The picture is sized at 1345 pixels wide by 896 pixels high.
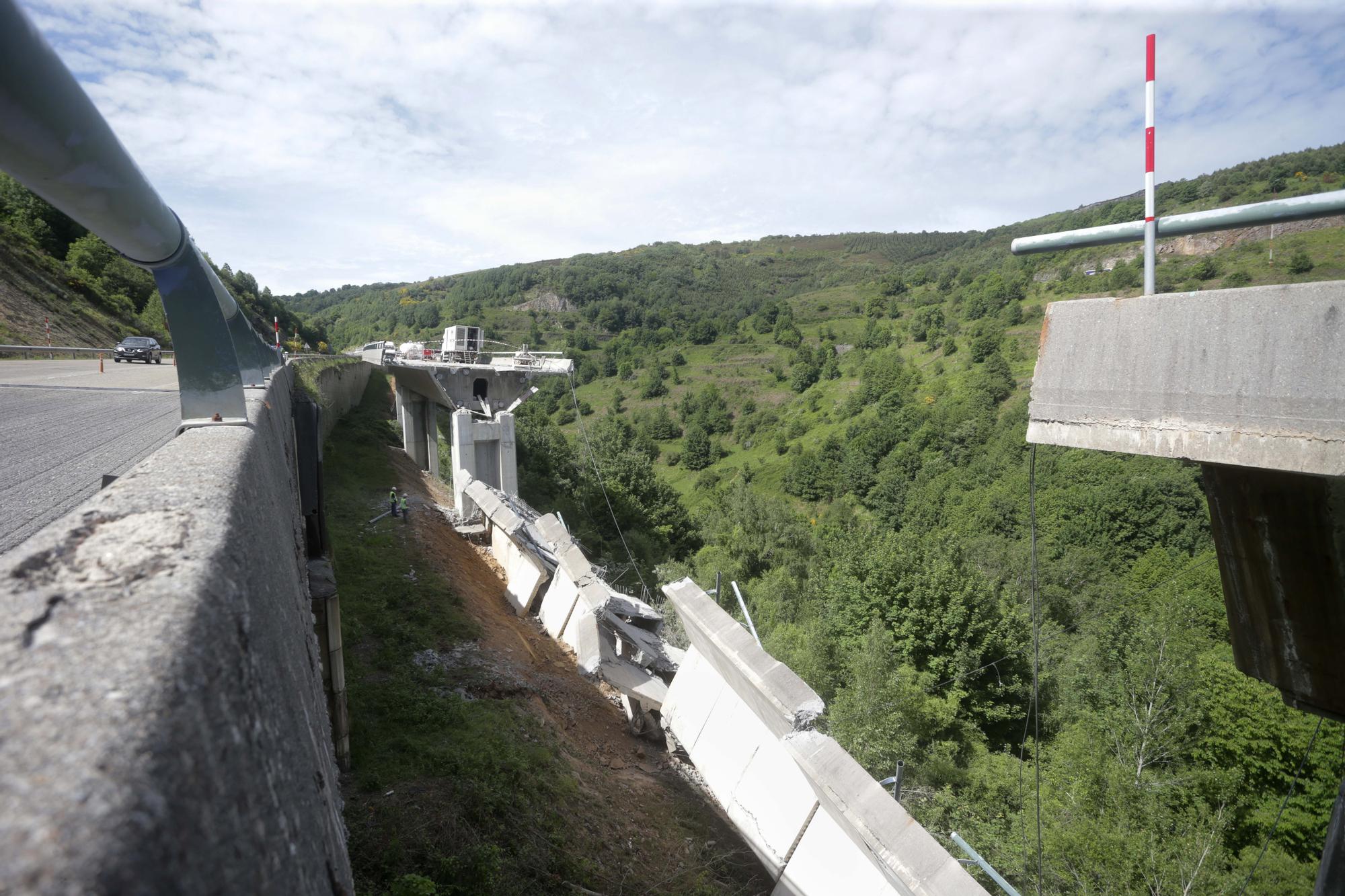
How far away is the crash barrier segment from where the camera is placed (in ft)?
22.7

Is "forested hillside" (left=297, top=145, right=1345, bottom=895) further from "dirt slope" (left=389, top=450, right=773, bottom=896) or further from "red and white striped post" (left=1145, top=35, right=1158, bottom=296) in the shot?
"dirt slope" (left=389, top=450, right=773, bottom=896)

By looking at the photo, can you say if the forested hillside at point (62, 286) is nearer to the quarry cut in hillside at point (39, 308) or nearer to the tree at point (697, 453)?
the quarry cut in hillside at point (39, 308)

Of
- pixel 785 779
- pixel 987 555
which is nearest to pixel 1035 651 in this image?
pixel 785 779

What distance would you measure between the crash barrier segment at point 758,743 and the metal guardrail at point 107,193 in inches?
267

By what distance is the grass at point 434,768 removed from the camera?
674 cm

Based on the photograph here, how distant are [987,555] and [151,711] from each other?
42126 millimetres

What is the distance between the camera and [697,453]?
260 feet

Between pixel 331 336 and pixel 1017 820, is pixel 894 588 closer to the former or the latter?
pixel 1017 820

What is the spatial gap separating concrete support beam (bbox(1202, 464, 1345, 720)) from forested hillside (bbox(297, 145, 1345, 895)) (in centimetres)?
127

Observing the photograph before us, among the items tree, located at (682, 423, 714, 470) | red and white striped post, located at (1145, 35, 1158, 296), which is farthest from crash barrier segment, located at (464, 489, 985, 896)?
tree, located at (682, 423, 714, 470)

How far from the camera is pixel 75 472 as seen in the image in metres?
5.00

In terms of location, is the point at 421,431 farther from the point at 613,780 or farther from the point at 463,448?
the point at 613,780

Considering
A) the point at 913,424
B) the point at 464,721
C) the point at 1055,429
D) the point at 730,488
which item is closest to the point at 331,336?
the point at 730,488

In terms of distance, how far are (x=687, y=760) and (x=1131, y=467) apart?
42.6 m
